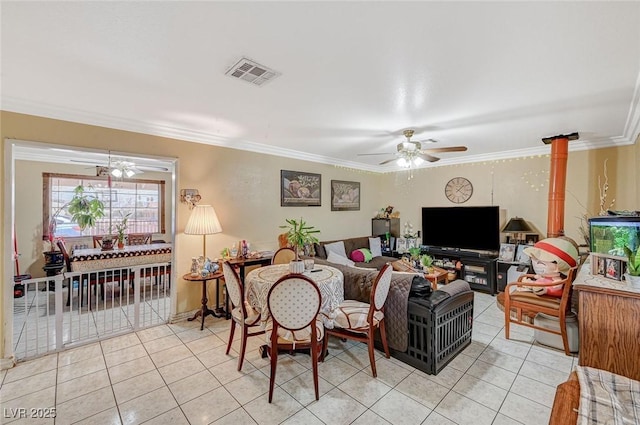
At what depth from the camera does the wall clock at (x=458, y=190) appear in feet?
18.0

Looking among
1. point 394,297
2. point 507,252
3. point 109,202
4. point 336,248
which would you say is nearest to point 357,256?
point 336,248

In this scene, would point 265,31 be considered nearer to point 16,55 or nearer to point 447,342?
point 16,55

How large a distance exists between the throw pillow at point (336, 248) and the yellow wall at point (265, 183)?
1.31 feet

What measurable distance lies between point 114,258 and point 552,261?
6.21 m

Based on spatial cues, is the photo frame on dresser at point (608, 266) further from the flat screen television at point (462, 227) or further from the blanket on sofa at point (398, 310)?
the flat screen television at point (462, 227)

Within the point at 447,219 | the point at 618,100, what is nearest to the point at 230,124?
the point at 618,100

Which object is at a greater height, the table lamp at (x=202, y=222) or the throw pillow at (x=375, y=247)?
the table lamp at (x=202, y=222)

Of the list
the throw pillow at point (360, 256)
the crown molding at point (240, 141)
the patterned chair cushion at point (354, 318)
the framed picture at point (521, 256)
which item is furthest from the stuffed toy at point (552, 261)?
the throw pillow at point (360, 256)

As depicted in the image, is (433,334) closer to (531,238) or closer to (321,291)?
(321,291)

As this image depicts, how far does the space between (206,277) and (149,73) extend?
2408mm

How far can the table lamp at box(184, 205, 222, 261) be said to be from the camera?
11.7ft

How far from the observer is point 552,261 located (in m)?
3.38

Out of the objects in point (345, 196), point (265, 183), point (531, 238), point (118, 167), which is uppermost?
point (118, 167)

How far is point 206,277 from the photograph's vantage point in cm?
357
